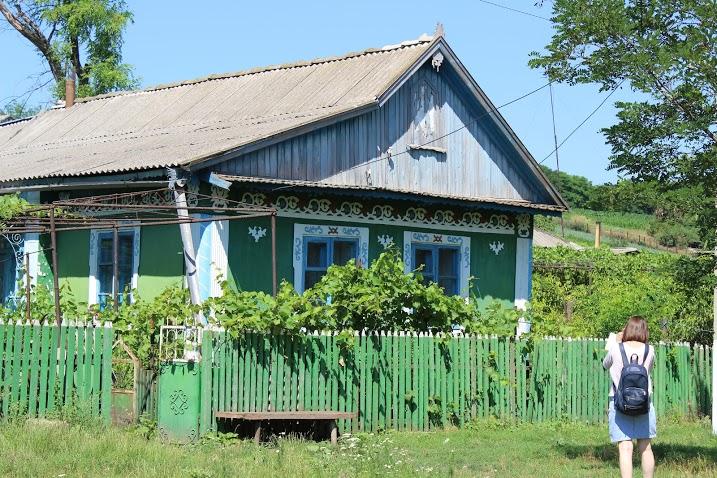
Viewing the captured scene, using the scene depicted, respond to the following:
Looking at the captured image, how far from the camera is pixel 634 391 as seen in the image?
9.59 m

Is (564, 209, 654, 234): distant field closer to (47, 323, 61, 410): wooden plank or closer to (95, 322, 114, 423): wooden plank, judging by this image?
(95, 322, 114, 423): wooden plank

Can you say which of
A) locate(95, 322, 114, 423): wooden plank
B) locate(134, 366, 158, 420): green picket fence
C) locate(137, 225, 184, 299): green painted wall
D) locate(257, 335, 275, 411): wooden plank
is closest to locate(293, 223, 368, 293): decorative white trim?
locate(137, 225, 184, 299): green painted wall

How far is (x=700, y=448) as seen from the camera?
41.9 feet

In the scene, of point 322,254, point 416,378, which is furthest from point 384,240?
point 416,378

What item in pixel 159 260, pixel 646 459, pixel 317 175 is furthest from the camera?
pixel 317 175

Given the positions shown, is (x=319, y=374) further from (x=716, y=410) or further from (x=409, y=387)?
(x=716, y=410)

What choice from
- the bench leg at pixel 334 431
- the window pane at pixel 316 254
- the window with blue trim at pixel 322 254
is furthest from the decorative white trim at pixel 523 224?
the bench leg at pixel 334 431

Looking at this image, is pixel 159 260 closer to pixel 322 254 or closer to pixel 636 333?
pixel 322 254

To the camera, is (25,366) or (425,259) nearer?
(25,366)

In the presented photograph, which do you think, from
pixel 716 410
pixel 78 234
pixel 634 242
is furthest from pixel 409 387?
pixel 634 242

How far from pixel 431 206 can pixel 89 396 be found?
798 centimetres

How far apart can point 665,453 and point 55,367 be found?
21.5 feet

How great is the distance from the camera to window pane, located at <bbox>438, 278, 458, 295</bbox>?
62.0 feet

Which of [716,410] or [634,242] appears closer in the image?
[716,410]
